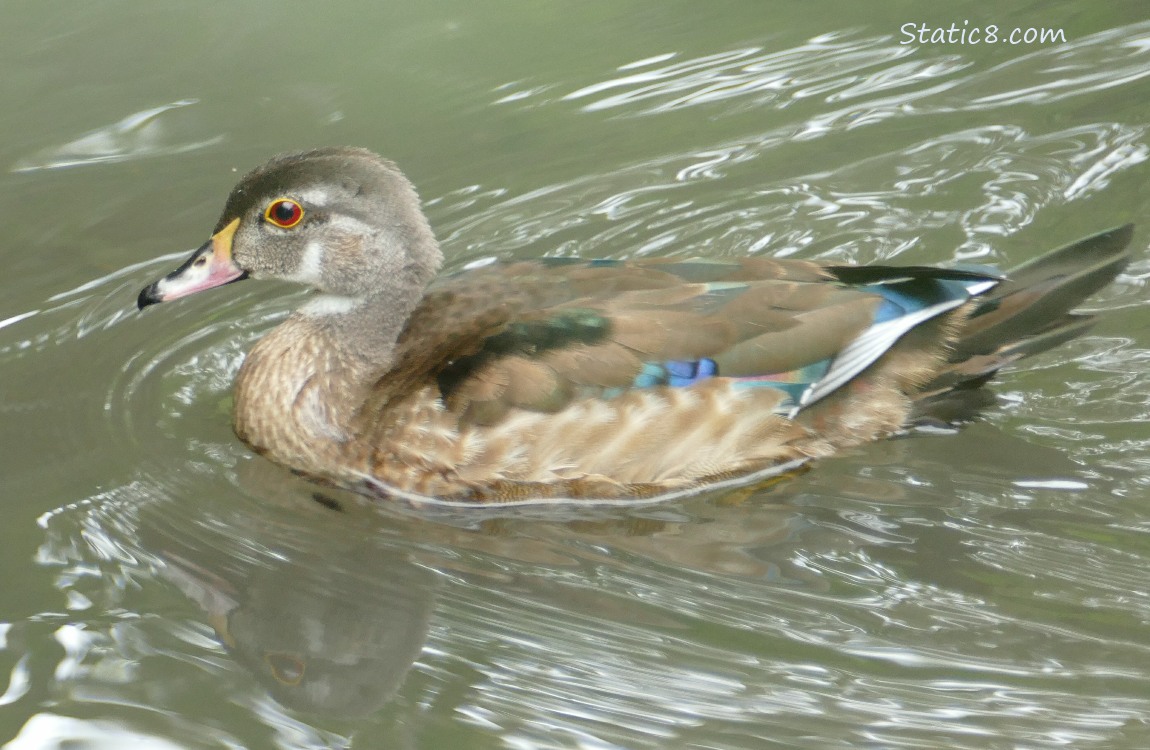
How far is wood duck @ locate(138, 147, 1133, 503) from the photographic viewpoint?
4648 millimetres

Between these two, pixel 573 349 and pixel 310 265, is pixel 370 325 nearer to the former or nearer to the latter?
pixel 310 265

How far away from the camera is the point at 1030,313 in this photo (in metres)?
4.88

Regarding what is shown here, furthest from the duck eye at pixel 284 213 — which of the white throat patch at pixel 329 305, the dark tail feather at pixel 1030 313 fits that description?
the dark tail feather at pixel 1030 313

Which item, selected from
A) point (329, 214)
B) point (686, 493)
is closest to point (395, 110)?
point (329, 214)

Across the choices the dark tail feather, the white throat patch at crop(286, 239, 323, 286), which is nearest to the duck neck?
the white throat patch at crop(286, 239, 323, 286)

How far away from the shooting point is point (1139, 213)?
20.2 ft

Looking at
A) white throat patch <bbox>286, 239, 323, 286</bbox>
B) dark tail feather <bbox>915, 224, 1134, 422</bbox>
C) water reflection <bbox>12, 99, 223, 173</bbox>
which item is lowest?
dark tail feather <bbox>915, 224, 1134, 422</bbox>

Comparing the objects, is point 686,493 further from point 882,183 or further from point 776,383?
point 882,183

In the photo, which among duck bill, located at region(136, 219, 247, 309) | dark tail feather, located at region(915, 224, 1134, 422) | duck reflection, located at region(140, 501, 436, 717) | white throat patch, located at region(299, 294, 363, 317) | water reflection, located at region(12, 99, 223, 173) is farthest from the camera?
water reflection, located at region(12, 99, 223, 173)

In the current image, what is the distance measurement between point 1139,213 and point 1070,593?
101 inches

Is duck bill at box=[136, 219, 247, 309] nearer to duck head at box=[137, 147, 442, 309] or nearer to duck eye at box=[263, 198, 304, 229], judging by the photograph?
duck head at box=[137, 147, 442, 309]

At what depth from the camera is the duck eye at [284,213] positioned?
496cm

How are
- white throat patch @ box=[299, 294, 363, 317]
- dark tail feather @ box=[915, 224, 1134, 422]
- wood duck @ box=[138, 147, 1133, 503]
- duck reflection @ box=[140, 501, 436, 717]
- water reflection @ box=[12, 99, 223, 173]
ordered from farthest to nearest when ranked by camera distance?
water reflection @ box=[12, 99, 223, 173] → white throat patch @ box=[299, 294, 363, 317] → dark tail feather @ box=[915, 224, 1134, 422] → wood duck @ box=[138, 147, 1133, 503] → duck reflection @ box=[140, 501, 436, 717]
